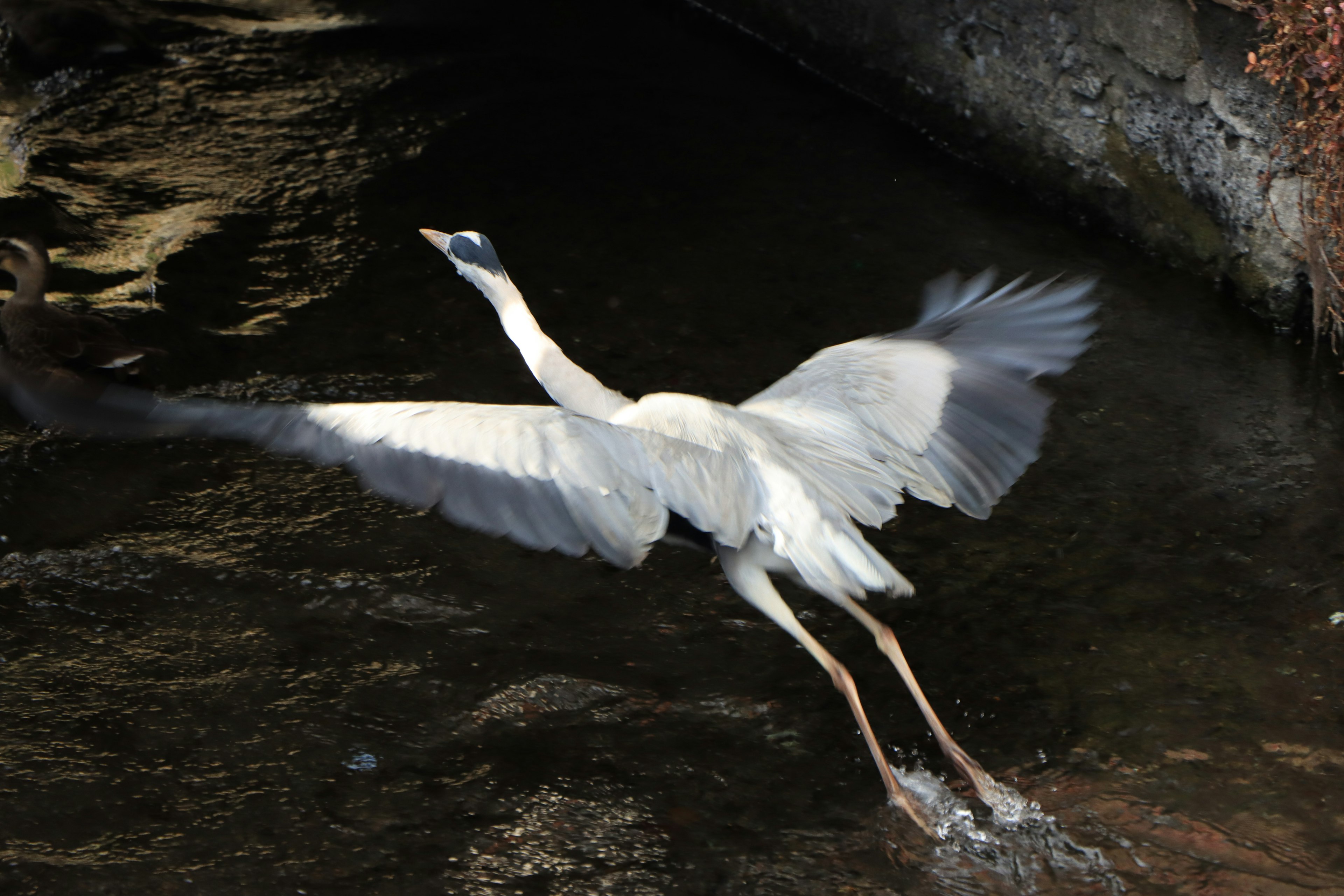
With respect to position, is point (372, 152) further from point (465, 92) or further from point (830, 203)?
point (830, 203)

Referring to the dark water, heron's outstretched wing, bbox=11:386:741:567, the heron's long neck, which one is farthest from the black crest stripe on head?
heron's outstretched wing, bbox=11:386:741:567

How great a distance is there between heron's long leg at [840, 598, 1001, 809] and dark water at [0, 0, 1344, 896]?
11 cm

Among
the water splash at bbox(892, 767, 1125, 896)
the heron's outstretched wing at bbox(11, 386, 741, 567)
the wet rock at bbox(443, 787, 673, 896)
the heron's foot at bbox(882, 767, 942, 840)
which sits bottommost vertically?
the wet rock at bbox(443, 787, 673, 896)

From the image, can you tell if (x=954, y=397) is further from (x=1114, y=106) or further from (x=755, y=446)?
(x=1114, y=106)

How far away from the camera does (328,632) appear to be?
3.86 metres

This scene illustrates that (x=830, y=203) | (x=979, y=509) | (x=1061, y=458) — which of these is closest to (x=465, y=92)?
(x=830, y=203)

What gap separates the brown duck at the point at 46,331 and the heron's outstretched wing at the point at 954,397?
2530 mm

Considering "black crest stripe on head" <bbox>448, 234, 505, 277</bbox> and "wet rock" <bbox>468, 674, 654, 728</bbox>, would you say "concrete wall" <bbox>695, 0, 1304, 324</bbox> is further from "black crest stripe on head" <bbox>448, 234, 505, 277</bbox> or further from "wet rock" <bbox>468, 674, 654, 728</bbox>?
"wet rock" <bbox>468, 674, 654, 728</bbox>

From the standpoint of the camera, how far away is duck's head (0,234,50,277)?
501 cm

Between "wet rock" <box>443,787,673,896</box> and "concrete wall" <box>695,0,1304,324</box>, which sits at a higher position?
"concrete wall" <box>695,0,1304,324</box>

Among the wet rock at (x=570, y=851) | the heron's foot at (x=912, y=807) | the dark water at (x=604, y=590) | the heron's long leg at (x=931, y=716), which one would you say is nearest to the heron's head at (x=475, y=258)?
the dark water at (x=604, y=590)

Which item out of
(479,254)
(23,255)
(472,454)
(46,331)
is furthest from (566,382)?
(23,255)

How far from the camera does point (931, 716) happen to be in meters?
3.34

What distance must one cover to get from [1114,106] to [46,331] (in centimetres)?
466
